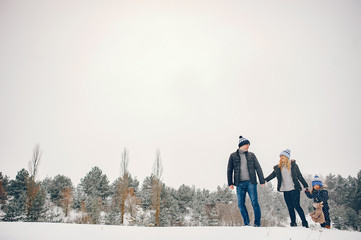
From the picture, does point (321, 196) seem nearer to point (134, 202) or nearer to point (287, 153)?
point (287, 153)

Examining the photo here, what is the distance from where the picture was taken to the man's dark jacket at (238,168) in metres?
5.68

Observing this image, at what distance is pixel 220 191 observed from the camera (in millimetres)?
34438

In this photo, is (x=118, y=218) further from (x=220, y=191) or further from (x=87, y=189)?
(x=220, y=191)

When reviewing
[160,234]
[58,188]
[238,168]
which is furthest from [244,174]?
[58,188]

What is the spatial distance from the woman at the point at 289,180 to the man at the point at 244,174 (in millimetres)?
669

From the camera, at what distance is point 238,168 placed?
5793mm

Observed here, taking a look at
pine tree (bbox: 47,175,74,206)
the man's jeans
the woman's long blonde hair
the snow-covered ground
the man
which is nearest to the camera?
the snow-covered ground

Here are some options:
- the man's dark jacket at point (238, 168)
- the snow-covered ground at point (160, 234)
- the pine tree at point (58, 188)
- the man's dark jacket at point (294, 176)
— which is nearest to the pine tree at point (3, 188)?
the pine tree at point (58, 188)

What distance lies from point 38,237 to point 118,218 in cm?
2548

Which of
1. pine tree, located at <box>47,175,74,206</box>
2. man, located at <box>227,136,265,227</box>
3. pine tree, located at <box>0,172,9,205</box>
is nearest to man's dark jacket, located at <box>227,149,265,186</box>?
man, located at <box>227,136,265,227</box>

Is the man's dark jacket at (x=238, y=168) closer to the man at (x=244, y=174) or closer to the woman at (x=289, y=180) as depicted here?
the man at (x=244, y=174)

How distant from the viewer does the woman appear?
5770 millimetres

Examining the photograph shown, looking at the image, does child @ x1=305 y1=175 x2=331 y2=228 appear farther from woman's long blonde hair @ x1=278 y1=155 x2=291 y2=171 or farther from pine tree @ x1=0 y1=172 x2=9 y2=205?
pine tree @ x1=0 y1=172 x2=9 y2=205

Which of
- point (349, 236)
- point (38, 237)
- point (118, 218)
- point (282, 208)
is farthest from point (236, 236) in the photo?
point (282, 208)
